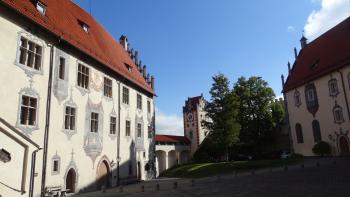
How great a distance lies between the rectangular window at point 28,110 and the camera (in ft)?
50.4

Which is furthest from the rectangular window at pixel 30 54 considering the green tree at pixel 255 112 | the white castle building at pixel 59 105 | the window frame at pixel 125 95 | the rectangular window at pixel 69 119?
the green tree at pixel 255 112

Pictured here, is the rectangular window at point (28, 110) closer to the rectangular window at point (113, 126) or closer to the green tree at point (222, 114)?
the rectangular window at point (113, 126)

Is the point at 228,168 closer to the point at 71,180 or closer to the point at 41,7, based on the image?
the point at 71,180

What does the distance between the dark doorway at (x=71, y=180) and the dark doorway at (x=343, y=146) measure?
27.6m

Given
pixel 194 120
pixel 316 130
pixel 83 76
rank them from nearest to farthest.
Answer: pixel 83 76, pixel 316 130, pixel 194 120

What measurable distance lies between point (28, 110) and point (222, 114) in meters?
23.9

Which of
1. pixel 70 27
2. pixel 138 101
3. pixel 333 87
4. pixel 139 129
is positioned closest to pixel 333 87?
pixel 333 87

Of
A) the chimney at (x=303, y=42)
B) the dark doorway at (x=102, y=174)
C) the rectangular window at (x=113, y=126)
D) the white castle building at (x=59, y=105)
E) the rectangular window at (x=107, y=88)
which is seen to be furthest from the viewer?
the chimney at (x=303, y=42)

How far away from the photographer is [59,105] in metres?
17.9

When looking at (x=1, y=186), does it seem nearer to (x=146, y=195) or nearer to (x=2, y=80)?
(x=2, y=80)

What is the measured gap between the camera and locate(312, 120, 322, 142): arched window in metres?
35.1

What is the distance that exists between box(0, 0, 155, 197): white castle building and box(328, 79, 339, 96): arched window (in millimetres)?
22844

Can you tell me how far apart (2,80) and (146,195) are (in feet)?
31.4

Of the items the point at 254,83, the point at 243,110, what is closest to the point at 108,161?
the point at 243,110
